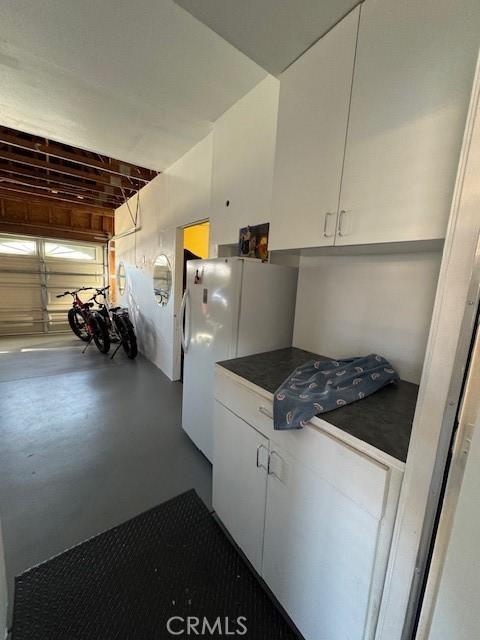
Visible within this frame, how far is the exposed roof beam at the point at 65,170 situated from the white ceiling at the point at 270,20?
390 cm

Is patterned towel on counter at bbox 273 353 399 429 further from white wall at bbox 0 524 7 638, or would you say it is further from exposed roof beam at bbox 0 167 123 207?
exposed roof beam at bbox 0 167 123 207

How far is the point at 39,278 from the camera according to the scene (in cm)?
646

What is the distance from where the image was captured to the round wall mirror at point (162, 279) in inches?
146

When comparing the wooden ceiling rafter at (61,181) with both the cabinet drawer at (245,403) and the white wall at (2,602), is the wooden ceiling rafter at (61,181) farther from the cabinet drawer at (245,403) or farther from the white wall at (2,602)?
the white wall at (2,602)

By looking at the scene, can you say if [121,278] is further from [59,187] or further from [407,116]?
[407,116]

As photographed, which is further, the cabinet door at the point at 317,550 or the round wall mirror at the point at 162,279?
the round wall mirror at the point at 162,279

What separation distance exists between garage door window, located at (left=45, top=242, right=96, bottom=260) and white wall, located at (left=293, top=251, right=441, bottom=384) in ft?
23.3

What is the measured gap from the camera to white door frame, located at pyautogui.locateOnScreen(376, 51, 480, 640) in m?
0.56

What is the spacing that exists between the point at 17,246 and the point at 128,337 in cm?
432

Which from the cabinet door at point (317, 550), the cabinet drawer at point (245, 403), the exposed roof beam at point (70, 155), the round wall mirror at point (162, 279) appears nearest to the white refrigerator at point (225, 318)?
the cabinet drawer at point (245, 403)

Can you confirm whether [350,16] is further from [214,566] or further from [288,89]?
[214,566]

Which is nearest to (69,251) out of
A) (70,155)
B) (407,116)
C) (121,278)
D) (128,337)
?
(121,278)

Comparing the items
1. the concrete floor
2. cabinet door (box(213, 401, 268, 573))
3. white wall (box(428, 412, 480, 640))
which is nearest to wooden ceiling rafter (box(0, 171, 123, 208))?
the concrete floor

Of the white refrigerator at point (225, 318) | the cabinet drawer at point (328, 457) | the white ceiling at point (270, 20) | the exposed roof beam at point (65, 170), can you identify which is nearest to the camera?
the cabinet drawer at point (328, 457)
